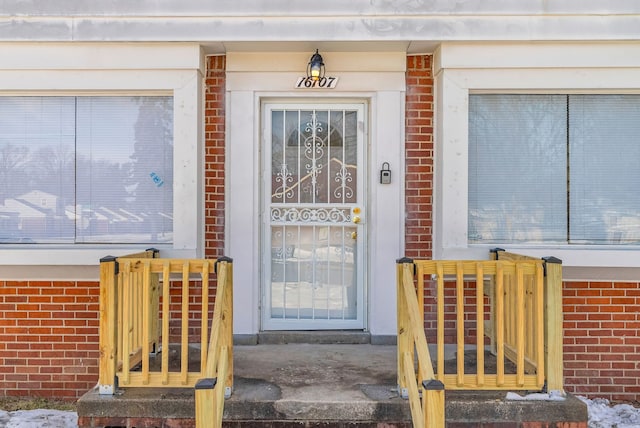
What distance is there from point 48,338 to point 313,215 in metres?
2.74

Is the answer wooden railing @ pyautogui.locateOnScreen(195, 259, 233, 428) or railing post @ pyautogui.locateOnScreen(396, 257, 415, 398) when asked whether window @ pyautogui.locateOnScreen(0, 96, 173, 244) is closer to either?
wooden railing @ pyautogui.locateOnScreen(195, 259, 233, 428)

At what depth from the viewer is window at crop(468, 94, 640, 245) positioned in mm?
4605

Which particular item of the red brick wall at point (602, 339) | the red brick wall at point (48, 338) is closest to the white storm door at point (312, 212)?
the red brick wall at point (48, 338)

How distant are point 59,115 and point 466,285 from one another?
4175mm

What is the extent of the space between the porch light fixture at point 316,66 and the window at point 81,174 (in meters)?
1.52

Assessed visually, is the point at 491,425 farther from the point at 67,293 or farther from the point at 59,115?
the point at 59,115

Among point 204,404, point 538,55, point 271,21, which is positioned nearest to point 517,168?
point 538,55

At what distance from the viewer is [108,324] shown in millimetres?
3416

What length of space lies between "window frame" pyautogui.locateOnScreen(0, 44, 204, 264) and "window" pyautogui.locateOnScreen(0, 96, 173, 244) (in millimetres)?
196

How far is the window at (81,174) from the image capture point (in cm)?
467

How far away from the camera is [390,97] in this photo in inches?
188

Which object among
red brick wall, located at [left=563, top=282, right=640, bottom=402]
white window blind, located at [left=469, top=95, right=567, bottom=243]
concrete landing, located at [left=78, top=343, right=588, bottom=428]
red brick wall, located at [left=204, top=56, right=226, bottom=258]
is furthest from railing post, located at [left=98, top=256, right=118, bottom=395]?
red brick wall, located at [left=563, top=282, right=640, bottom=402]

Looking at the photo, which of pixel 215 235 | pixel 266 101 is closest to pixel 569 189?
pixel 266 101

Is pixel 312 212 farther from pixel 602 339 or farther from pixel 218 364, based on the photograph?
pixel 602 339
